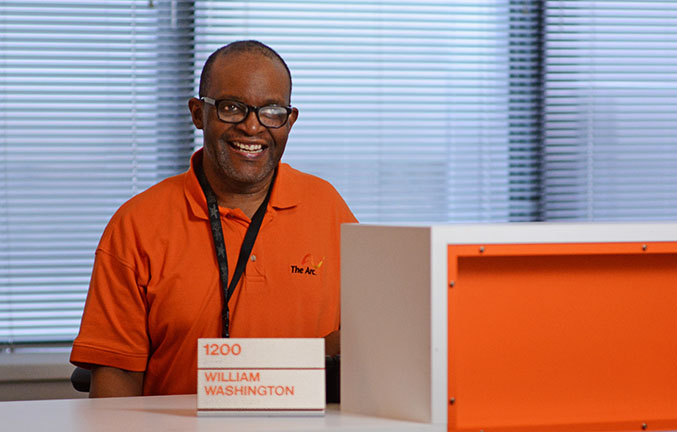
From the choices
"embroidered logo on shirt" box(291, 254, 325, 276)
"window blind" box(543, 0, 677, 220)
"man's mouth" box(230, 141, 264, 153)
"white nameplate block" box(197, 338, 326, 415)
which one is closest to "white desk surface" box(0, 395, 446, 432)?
"white nameplate block" box(197, 338, 326, 415)

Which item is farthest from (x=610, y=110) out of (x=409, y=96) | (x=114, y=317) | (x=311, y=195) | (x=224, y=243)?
(x=114, y=317)

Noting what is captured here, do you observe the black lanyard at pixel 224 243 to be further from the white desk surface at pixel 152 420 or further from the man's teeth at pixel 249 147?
the white desk surface at pixel 152 420

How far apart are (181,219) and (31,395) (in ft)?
3.92

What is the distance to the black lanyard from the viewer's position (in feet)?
5.29

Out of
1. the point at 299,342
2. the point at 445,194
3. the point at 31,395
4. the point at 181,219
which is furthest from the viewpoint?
the point at 445,194

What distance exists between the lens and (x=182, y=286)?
5.27 ft

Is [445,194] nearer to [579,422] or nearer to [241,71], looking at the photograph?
[241,71]

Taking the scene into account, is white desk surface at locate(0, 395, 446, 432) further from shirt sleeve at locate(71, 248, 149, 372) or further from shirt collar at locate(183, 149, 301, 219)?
shirt collar at locate(183, 149, 301, 219)

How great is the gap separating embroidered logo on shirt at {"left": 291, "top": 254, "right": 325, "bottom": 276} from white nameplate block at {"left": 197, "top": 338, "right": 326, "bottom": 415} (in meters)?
0.66

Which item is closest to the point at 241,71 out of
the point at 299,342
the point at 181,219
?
the point at 181,219

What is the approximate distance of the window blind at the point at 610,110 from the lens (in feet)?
9.39

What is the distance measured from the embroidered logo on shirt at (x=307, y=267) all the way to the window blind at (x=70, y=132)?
1.07 metres

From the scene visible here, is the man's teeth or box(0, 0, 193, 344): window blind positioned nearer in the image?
the man's teeth

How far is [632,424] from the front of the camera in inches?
43.6
